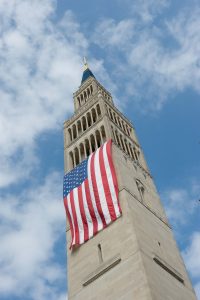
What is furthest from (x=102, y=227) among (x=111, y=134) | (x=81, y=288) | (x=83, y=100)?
(x=83, y=100)

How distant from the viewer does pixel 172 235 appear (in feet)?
125

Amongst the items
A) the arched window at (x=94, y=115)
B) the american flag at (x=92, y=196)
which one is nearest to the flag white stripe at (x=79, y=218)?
the american flag at (x=92, y=196)

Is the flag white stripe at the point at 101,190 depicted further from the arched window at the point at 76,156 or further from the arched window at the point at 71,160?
the arched window at the point at 71,160

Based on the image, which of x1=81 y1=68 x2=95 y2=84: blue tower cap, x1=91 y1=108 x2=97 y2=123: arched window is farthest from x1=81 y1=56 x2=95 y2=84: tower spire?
x1=91 y1=108 x2=97 y2=123: arched window

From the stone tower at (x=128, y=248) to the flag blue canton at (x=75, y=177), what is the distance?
8.52 feet

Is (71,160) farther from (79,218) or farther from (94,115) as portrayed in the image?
(79,218)

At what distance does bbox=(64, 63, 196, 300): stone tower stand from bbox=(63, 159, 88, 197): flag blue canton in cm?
260

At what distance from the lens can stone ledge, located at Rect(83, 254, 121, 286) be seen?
100 feet

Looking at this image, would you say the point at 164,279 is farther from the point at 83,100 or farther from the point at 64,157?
the point at 83,100

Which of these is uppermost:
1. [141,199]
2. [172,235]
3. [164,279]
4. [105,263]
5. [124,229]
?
[141,199]

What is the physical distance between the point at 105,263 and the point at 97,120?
62.9 feet

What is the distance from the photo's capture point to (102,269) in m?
31.0

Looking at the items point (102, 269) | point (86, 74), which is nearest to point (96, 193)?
point (102, 269)

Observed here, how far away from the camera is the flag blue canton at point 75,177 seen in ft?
131
